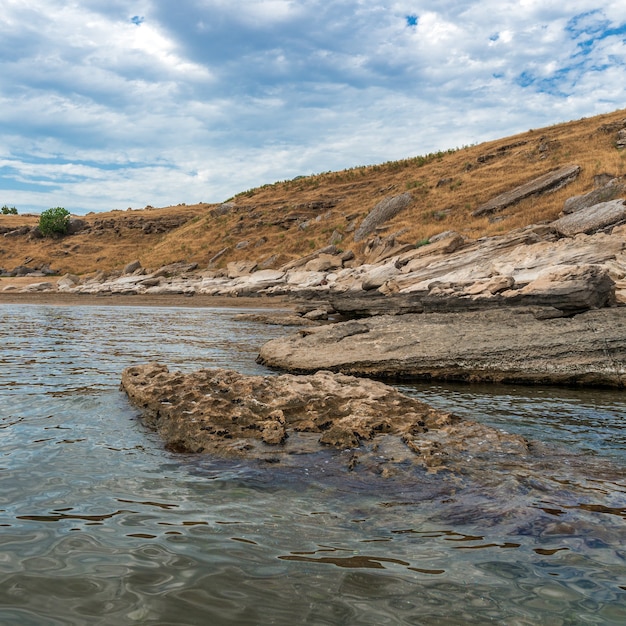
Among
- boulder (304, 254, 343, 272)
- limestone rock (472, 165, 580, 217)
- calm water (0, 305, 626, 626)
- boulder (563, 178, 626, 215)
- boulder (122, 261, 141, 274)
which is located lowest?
calm water (0, 305, 626, 626)

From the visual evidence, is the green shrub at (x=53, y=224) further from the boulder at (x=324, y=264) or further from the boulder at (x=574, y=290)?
the boulder at (x=574, y=290)

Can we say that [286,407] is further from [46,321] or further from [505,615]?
[46,321]

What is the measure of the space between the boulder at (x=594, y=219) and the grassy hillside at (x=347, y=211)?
5.79 meters

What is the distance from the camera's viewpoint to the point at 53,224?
7188 cm

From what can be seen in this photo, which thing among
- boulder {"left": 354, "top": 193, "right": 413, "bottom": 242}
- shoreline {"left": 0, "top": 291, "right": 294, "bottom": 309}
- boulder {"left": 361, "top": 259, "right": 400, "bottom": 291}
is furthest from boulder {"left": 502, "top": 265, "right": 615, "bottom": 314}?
boulder {"left": 354, "top": 193, "right": 413, "bottom": 242}

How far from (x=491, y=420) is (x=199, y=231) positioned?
190 ft

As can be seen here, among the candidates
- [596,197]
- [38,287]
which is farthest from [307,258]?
[38,287]

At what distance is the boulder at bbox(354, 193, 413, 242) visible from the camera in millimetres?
45312

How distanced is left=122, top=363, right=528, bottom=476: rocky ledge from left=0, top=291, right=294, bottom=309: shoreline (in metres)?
23.4

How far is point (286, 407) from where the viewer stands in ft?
21.4

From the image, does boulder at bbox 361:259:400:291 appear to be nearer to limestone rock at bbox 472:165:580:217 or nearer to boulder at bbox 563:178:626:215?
boulder at bbox 563:178:626:215

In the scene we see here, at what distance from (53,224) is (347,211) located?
44.3 meters

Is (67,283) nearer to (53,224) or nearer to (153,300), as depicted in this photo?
(153,300)

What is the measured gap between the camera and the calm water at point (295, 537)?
2727mm
